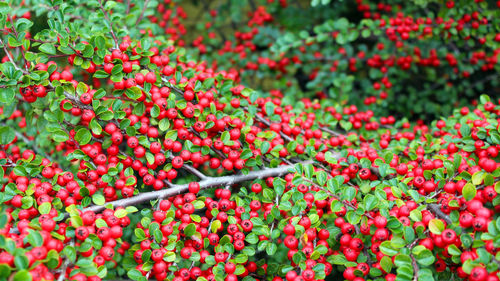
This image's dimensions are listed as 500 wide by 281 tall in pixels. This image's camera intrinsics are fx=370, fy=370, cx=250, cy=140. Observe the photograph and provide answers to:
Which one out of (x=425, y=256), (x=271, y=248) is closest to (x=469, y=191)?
(x=425, y=256)

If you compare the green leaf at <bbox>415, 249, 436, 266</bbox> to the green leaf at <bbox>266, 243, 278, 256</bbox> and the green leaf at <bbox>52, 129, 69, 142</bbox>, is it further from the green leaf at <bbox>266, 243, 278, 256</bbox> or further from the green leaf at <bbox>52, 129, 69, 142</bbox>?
the green leaf at <bbox>52, 129, 69, 142</bbox>


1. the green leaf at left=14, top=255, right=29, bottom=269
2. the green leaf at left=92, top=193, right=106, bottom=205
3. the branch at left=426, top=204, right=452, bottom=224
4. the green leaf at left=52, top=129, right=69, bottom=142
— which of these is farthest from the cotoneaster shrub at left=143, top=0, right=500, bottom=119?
the green leaf at left=14, top=255, right=29, bottom=269

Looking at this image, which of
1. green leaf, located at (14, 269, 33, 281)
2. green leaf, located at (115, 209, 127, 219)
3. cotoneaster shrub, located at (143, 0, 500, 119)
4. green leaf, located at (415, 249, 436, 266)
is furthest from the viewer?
cotoneaster shrub, located at (143, 0, 500, 119)

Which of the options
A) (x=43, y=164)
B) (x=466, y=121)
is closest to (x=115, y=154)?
(x=43, y=164)

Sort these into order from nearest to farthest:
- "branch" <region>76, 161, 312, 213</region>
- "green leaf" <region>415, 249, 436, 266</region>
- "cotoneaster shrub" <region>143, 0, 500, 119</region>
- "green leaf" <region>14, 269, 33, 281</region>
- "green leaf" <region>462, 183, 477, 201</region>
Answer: "green leaf" <region>14, 269, 33, 281</region> < "green leaf" <region>415, 249, 436, 266</region> < "green leaf" <region>462, 183, 477, 201</region> < "branch" <region>76, 161, 312, 213</region> < "cotoneaster shrub" <region>143, 0, 500, 119</region>

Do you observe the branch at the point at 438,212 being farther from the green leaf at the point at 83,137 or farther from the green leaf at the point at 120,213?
the green leaf at the point at 83,137

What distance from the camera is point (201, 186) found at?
2.43 meters

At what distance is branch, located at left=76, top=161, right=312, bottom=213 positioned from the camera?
2.21m

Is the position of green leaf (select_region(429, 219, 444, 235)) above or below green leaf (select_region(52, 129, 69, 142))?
below

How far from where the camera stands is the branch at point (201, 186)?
86.8 inches

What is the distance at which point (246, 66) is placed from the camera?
15.5ft

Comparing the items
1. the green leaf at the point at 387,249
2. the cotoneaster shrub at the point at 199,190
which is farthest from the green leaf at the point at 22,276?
the green leaf at the point at 387,249

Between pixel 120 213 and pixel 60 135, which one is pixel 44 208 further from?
pixel 60 135

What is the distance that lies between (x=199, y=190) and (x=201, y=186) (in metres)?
0.06
